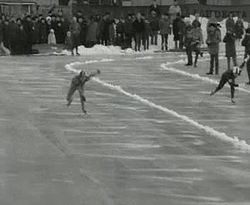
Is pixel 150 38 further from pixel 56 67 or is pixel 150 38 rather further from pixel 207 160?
Answer: pixel 207 160

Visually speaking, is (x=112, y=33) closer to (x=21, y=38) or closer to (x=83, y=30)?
(x=83, y=30)

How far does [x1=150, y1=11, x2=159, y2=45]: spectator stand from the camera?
38094mm

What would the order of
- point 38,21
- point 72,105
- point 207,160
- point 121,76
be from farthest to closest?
point 38,21
point 121,76
point 72,105
point 207,160

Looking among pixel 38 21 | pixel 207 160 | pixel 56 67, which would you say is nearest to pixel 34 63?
pixel 56 67

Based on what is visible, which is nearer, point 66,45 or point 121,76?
point 121,76

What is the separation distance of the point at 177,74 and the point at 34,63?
7008 millimetres

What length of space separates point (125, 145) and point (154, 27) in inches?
1080

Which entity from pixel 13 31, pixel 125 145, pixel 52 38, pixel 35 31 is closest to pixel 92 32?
pixel 52 38

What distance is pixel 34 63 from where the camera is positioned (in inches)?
1155

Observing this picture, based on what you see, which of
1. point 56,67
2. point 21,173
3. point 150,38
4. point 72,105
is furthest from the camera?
point 150,38

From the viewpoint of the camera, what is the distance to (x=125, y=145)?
11.1 meters

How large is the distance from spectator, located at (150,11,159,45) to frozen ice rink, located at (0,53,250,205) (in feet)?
55.7

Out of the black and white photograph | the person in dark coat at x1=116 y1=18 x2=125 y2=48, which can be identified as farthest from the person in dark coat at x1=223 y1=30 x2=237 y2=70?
the person in dark coat at x1=116 y1=18 x2=125 y2=48

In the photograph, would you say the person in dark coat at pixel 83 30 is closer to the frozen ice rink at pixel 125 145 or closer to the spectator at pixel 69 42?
the spectator at pixel 69 42
